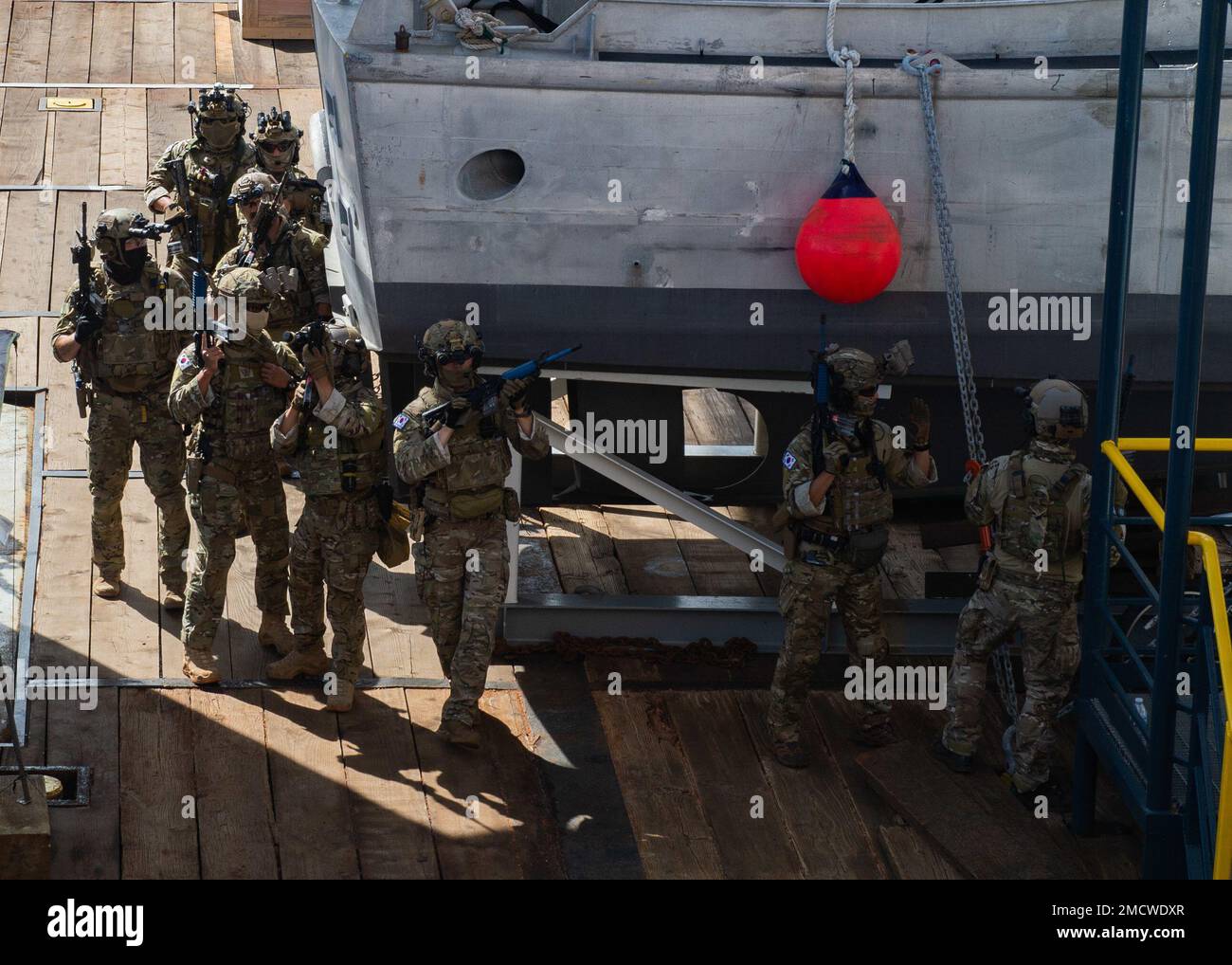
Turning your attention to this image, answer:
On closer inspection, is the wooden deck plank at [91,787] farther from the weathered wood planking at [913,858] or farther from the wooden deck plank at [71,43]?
the wooden deck plank at [71,43]

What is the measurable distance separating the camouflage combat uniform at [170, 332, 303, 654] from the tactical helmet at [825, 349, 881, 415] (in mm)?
2350

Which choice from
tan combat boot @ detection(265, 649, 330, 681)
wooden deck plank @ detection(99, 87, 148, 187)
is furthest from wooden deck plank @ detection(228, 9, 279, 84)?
tan combat boot @ detection(265, 649, 330, 681)

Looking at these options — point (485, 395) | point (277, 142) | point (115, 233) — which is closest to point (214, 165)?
point (277, 142)

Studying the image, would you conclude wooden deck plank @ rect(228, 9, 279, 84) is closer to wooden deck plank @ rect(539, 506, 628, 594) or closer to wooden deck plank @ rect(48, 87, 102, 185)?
wooden deck plank @ rect(48, 87, 102, 185)

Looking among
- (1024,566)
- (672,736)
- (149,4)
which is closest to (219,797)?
(672,736)

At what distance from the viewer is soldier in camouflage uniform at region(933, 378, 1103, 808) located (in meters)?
6.78

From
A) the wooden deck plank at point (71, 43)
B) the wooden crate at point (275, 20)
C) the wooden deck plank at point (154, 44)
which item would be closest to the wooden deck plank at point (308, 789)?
the wooden deck plank at point (154, 44)

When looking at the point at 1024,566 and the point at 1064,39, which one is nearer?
the point at 1024,566

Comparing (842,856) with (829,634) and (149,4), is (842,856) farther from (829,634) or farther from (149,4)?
(149,4)

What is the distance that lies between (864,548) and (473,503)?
1.62 meters

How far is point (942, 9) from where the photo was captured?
7902mm

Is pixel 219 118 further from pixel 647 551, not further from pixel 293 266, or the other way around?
pixel 647 551

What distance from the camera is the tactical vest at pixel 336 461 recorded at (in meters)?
7.21

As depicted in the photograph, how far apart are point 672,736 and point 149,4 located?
11.5 meters
